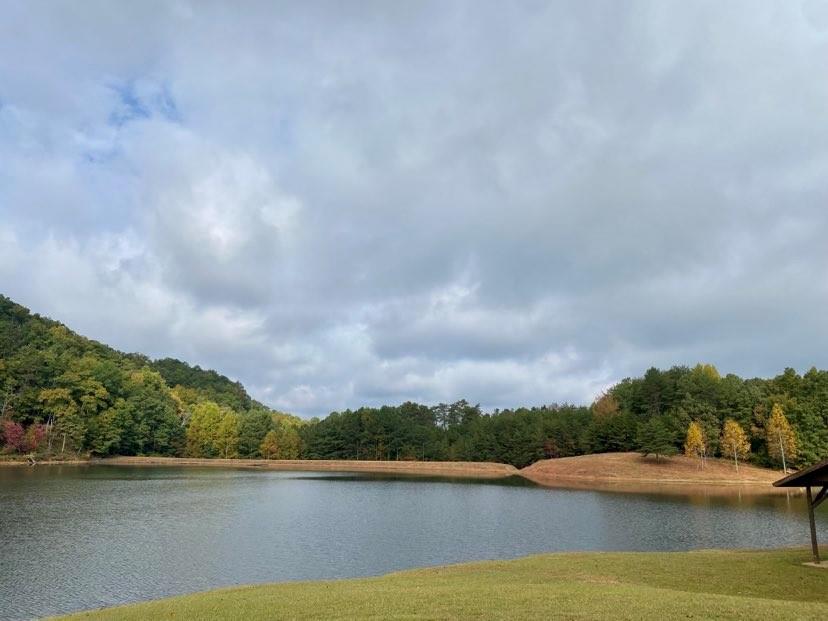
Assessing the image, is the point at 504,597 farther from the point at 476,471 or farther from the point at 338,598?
the point at 476,471

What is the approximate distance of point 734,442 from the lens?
3863 inches

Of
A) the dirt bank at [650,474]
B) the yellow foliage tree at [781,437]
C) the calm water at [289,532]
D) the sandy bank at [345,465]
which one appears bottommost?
the sandy bank at [345,465]

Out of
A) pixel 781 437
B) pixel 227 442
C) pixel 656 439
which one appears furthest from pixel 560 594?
pixel 227 442

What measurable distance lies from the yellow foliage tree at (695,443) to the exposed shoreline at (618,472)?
181 cm

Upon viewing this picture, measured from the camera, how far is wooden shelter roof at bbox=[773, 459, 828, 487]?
69.5ft

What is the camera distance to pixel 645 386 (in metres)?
122

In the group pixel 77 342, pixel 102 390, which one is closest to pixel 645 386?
pixel 102 390

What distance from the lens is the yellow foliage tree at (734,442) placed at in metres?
98.3

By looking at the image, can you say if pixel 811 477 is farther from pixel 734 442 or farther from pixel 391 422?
pixel 391 422

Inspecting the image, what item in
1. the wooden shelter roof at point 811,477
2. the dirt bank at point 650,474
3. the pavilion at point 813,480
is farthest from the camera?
the dirt bank at point 650,474

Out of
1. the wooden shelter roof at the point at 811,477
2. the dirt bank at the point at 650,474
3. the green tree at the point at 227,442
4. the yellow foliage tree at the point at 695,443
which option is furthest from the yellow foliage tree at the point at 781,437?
the green tree at the point at 227,442

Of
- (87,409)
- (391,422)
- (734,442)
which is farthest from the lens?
(391,422)

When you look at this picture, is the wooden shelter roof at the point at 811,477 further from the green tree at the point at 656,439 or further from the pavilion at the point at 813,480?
the green tree at the point at 656,439

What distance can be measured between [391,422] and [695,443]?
233ft
